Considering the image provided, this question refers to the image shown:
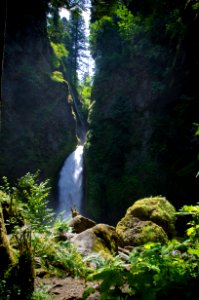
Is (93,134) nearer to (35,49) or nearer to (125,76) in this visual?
(125,76)

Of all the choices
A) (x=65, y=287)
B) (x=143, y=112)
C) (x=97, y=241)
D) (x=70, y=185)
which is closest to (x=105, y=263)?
(x=65, y=287)

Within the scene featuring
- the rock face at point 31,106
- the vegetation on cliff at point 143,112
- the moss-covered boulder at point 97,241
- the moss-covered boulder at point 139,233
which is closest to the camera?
the moss-covered boulder at point 97,241

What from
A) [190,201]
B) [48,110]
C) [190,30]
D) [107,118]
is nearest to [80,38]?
[48,110]

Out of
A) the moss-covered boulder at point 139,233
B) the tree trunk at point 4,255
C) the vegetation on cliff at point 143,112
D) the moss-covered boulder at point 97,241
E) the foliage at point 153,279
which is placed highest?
the vegetation on cliff at point 143,112

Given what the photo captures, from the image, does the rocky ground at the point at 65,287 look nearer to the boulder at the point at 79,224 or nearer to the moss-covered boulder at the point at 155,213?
the boulder at the point at 79,224

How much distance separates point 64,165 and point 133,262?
902 inches

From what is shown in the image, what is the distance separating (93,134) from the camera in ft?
74.2

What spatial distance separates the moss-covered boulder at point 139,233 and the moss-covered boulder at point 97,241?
180cm

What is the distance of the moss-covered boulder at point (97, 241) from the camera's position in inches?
190

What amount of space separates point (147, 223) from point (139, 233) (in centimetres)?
46

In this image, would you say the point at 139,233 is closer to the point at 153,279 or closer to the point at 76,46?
the point at 153,279

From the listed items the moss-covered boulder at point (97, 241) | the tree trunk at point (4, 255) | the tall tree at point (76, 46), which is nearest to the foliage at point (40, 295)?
the tree trunk at point (4, 255)

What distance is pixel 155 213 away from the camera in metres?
9.01

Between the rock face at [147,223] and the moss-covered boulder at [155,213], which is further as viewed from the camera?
the moss-covered boulder at [155,213]
